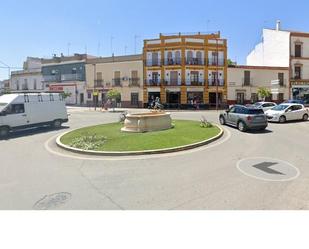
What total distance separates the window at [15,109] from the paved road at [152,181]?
488 cm

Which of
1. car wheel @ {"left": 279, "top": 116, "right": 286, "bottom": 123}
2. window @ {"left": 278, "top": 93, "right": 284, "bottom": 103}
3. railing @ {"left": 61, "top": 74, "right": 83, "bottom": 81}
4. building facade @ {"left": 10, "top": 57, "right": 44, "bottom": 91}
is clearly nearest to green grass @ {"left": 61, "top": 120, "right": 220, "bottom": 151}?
car wheel @ {"left": 279, "top": 116, "right": 286, "bottom": 123}

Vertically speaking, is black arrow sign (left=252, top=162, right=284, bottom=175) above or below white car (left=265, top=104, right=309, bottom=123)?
below

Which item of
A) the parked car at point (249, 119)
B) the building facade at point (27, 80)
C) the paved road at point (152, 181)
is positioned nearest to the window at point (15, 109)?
A: the paved road at point (152, 181)

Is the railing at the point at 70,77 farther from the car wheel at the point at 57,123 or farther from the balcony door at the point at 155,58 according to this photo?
the car wheel at the point at 57,123

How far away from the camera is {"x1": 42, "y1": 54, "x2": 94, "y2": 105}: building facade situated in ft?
171

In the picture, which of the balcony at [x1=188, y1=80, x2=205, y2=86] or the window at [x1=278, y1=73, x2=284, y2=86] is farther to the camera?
the window at [x1=278, y1=73, x2=284, y2=86]

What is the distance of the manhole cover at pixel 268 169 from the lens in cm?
786

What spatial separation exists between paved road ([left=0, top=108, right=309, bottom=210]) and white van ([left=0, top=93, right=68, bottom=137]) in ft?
15.2

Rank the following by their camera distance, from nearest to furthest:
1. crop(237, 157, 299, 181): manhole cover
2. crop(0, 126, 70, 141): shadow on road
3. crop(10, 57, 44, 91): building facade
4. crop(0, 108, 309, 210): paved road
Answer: crop(0, 108, 309, 210): paved road → crop(237, 157, 299, 181): manhole cover → crop(0, 126, 70, 141): shadow on road → crop(10, 57, 44, 91): building facade

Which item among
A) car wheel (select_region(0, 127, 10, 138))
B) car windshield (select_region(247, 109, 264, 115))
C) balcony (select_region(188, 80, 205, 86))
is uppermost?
balcony (select_region(188, 80, 205, 86))

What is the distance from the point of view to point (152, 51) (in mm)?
44406

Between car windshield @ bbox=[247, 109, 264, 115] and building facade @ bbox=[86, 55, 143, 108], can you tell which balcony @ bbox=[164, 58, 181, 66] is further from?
car windshield @ bbox=[247, 109, 264, 115]
